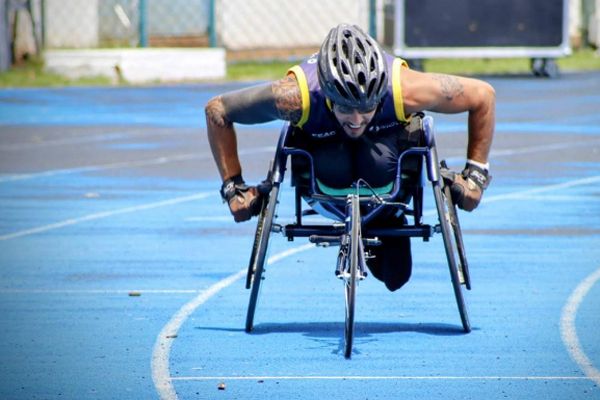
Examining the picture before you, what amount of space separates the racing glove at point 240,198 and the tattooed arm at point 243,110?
0.06 m

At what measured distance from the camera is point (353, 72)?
7.60 m

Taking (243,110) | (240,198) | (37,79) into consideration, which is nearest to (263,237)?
(240,198)

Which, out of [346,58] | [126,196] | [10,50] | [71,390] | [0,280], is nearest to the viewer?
A: [71,390]

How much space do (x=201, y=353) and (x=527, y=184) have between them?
26.8 ft

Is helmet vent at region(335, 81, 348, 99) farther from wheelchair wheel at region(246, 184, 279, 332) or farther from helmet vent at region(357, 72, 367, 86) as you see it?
wheelchair wheel at region(246, 184, 279, 332)

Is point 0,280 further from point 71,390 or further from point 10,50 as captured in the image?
point 10,50

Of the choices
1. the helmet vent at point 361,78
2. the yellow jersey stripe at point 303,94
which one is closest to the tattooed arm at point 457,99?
the helmet vent at point 361,78

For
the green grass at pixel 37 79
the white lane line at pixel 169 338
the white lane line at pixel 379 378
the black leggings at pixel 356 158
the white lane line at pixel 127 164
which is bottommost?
the green grass at pixel 37 79

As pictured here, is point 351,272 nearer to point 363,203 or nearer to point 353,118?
point 363,203

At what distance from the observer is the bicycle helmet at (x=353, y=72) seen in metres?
7.56

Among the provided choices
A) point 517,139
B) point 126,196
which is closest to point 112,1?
point 517,139

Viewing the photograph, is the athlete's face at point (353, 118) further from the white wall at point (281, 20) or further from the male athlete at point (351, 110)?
the white wall at point (281, 20)

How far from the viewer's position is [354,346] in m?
8.08

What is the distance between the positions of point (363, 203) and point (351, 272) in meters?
0.55
